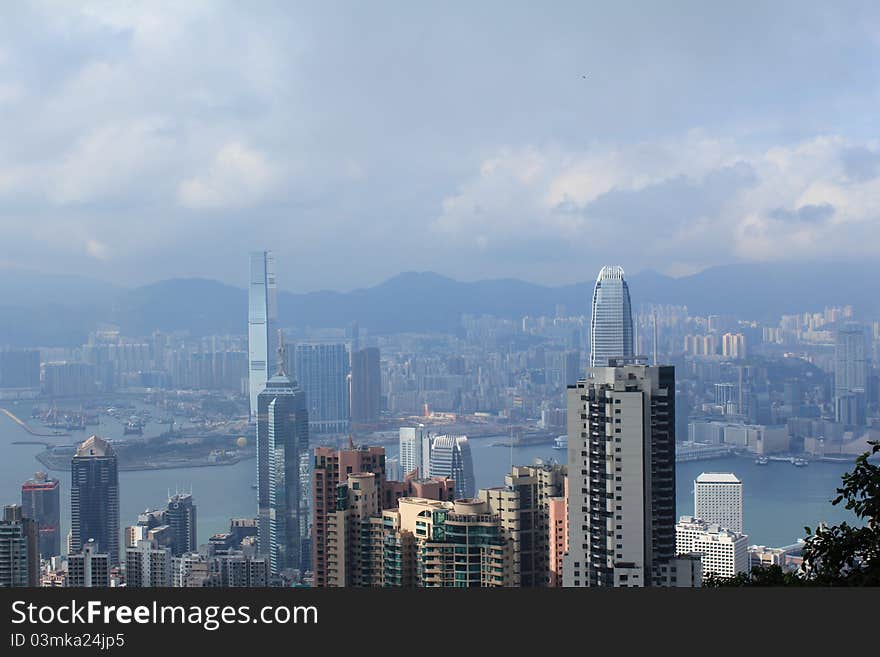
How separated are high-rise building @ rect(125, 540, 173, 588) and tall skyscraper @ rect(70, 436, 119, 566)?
632 mm

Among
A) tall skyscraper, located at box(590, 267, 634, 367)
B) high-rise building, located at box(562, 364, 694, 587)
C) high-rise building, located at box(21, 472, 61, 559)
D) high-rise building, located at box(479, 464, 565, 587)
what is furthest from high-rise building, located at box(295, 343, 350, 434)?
high-rise building, located at box(562, 364, 694, 587)

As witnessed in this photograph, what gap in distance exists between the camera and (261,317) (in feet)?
36.4

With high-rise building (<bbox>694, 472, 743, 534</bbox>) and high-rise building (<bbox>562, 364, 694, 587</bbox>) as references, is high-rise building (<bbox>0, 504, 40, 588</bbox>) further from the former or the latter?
high-rise building (<bbox>694, 472, 743, 534</bbox>)

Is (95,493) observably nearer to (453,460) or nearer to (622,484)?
(453,460)

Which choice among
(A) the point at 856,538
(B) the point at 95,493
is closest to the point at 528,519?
(A) the point at 856,538

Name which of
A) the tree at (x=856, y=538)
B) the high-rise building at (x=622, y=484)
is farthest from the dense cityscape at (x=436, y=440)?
the tree at (x=856, y=538)

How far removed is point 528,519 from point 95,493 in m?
4.81

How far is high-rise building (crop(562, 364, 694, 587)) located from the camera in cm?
462

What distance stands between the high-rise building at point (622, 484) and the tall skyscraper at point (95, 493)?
4045 millimetres

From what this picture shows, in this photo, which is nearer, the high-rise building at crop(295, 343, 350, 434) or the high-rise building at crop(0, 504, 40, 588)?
the high-rise building at crop(0, 504, 40, 588)

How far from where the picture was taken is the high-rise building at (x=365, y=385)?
1020cm

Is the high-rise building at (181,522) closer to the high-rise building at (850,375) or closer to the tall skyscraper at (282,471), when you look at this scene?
the tall skyscraper at (282,471)

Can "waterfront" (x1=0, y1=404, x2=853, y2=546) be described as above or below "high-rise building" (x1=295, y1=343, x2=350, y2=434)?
below

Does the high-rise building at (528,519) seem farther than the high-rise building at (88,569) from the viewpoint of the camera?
No
